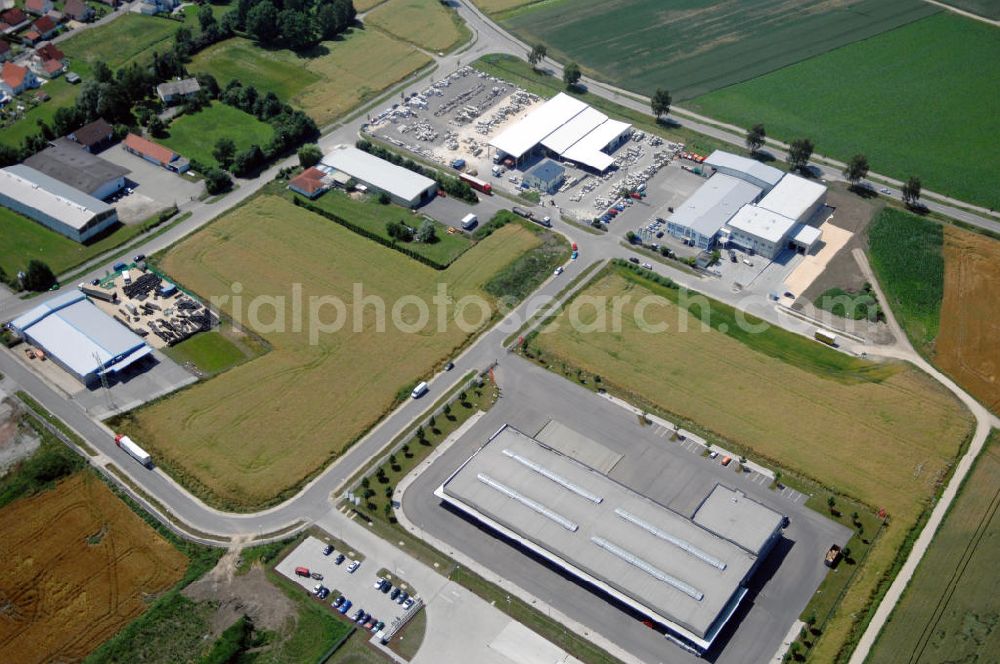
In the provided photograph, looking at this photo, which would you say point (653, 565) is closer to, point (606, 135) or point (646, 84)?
point (606, 135)

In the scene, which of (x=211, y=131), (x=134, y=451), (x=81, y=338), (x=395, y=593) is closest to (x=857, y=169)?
(x=395, y=593)

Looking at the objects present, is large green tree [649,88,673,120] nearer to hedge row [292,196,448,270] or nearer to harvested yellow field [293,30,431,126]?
harvested yellow field [293,30,431,126]

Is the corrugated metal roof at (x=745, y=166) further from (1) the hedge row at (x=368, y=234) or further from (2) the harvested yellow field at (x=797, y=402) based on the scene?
(1) the hedge row at (x=368, y=234)

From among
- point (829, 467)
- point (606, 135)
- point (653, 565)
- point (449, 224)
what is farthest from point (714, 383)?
point (606, 135)

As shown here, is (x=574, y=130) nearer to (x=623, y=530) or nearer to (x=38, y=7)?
(x=623, y=530)

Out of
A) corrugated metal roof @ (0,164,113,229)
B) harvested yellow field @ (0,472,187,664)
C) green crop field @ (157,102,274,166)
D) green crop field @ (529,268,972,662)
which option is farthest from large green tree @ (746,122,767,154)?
harvested yellow field @ (0,472,187,664)

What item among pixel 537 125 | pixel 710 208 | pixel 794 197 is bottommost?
pixel 537 125

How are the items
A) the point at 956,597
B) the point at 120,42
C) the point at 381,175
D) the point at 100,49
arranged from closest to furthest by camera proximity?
1. the point at 956,597
2. the point at 381,175
3. the point at 100,49
4. the point at 120,42
